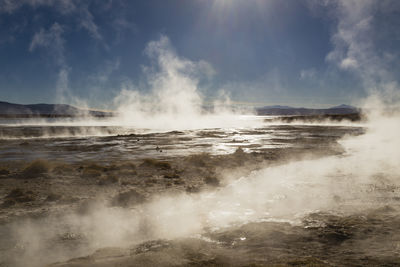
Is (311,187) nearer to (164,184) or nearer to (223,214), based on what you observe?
(223,214)

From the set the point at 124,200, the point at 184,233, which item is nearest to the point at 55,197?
the point at 124,200

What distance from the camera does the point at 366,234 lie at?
20.5ft

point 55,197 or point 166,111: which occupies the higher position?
point 166,111

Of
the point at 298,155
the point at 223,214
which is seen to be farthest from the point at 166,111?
the point at 223,214

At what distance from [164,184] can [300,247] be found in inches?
275

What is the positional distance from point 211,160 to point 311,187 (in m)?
7.15

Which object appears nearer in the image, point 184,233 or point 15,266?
point 15,266

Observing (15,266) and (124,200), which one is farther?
(124,200)

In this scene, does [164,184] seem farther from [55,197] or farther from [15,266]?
[15,266]

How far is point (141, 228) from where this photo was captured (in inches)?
281

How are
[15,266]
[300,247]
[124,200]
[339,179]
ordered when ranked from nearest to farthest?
1. [15,266]
2. [300,247]
3. [124,200]
4. [339,179]

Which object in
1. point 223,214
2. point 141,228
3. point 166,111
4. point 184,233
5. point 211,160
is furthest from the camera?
point 166,111

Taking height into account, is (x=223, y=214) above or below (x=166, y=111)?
below

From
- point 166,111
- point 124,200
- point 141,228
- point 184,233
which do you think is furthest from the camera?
point 166,111
